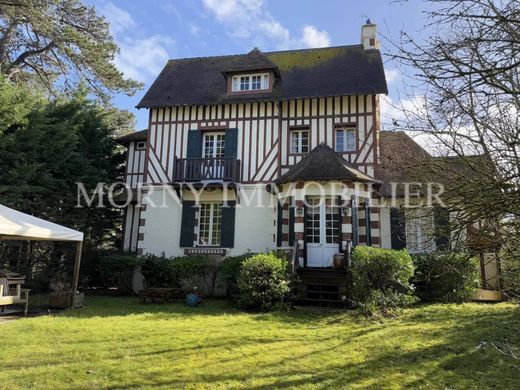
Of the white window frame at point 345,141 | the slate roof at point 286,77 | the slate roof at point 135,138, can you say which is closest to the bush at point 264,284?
the white window frame at point 345,141

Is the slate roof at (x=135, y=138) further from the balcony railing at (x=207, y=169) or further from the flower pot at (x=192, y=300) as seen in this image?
the flower pot at (x=192, y=300)

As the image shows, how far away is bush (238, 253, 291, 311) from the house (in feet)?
6.43

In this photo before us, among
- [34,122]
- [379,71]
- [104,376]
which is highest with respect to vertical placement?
[379,71]

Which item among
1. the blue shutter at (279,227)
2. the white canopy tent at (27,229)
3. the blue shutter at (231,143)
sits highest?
the blue shutter at (231,143)

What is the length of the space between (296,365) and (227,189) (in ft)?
26.9

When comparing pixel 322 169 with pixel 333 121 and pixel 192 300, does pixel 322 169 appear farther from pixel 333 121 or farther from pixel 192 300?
pixel 192 300

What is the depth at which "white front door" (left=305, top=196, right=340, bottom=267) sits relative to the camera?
11.0m

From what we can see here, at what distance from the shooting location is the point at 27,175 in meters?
11.3

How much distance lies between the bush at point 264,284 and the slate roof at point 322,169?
2.74 meters

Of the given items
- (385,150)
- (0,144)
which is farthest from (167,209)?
(385,150)

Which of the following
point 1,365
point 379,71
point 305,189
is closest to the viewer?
point 1,365

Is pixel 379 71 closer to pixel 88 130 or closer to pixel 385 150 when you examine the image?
pixel 385 150

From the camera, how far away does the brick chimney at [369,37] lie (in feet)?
46.2

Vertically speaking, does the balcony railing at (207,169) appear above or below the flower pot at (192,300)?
above
